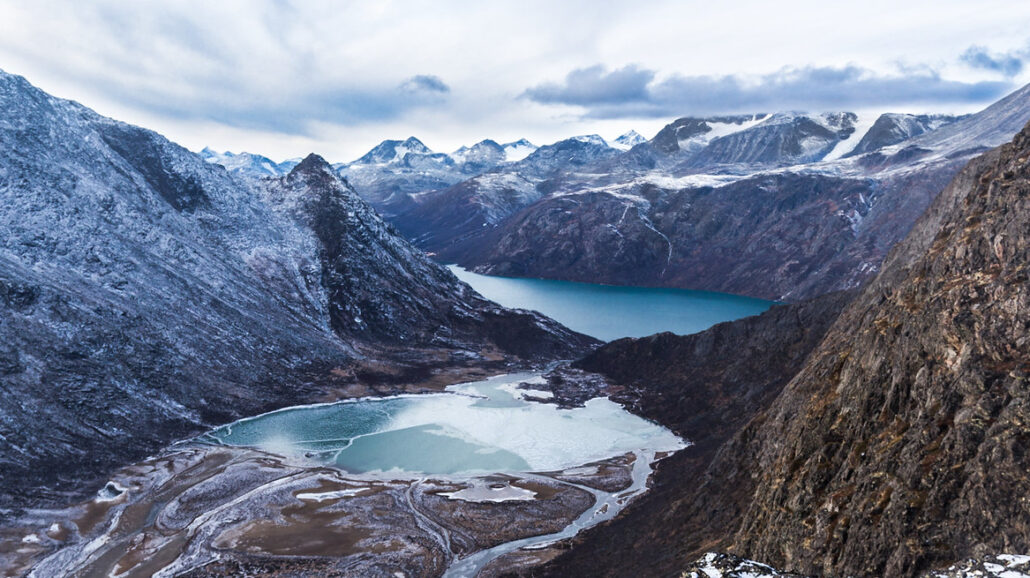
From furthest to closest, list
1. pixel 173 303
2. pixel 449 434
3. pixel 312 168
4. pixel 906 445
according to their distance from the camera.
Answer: pixel 312 168
pixel 173 303
pixel 449 434
pixel 906 445

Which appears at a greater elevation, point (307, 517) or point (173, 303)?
point (173, 303)

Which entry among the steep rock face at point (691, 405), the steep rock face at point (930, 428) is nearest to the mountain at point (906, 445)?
the steep rock face at point (930, 428)

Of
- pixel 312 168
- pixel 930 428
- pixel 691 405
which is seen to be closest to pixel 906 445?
pixel 930 428

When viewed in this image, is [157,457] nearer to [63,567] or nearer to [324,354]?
[63,567]

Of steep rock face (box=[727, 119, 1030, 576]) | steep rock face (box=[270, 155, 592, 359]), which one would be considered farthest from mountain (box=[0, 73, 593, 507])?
steep rock face (box=[727, 119, 1030, 576])

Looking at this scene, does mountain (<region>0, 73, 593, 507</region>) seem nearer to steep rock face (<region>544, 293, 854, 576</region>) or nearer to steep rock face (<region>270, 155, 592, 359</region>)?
steep rock face (<region>270, 155, 592, 359</region>)

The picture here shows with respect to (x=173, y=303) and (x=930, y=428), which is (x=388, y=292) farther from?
(x=930, y=428)
